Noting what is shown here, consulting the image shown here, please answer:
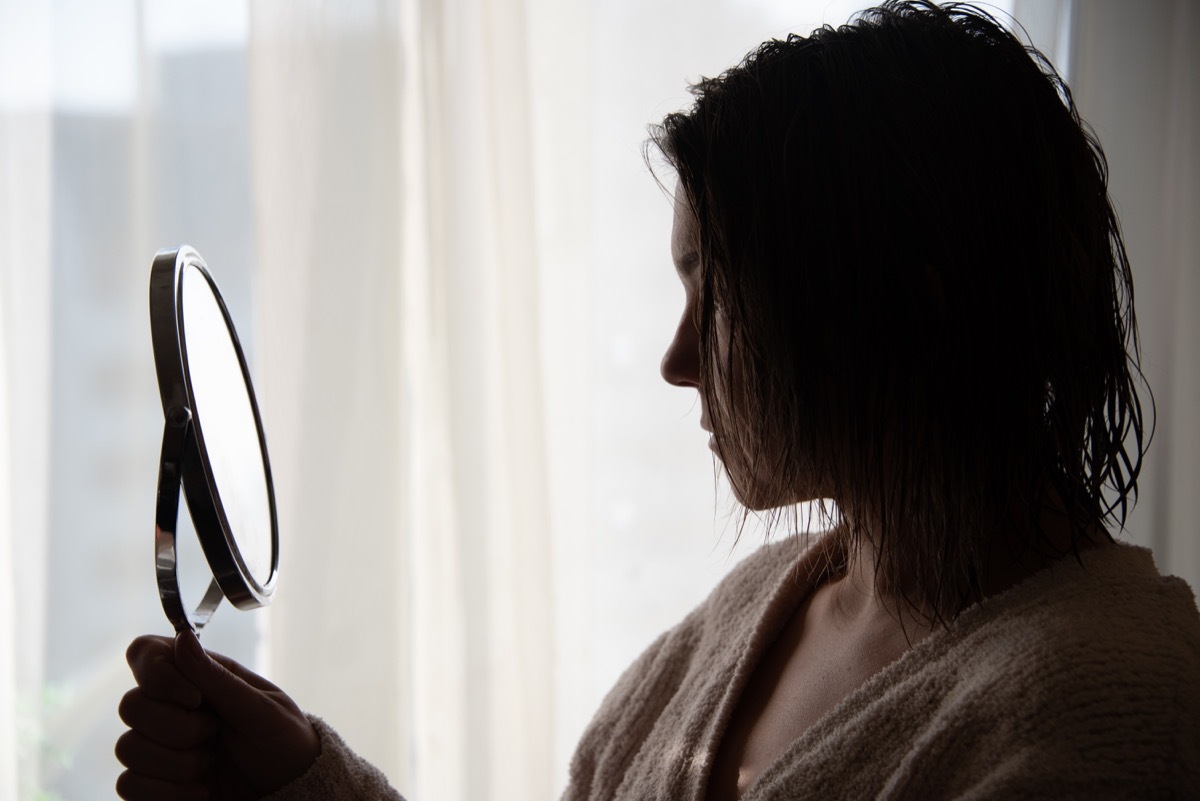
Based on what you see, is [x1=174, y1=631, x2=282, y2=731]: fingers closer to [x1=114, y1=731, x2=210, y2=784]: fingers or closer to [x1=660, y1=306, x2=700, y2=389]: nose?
[x1=114, y1=731, x2=210, y2=784]: fingers

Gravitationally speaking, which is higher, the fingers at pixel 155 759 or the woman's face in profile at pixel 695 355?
the woman's face in profile at pixel 695 355

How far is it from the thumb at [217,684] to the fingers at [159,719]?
17mm

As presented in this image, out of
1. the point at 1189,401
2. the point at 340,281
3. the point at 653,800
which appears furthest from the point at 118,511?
the point at 1189,401

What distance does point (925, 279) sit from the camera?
522 mm

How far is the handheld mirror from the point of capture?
417 mm

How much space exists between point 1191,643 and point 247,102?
1.07 m

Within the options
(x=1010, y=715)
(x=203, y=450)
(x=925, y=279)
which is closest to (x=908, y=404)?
(x=925, y=279)

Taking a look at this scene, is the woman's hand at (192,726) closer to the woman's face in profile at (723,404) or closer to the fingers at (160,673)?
the fingers at (160,673)

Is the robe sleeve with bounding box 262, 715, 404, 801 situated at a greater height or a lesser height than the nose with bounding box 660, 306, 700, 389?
lesser

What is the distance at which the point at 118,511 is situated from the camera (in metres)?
1.06

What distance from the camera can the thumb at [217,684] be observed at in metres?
0.49

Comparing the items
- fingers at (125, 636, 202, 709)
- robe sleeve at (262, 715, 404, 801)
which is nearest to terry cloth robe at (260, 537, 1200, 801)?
robe sleeve at (262, 715, 404, 801)

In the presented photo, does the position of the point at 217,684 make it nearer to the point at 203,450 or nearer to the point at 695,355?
the point at 203,450

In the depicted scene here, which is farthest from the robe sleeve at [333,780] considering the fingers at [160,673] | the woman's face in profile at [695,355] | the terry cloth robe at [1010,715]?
the woman's face in profile at [695,355]
